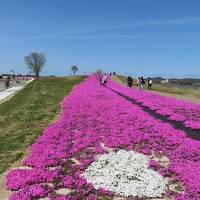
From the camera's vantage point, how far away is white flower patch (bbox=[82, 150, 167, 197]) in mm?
14539

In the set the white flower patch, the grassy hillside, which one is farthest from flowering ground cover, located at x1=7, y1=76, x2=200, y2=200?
the grassy hillside

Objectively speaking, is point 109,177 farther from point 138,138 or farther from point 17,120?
point 17,120

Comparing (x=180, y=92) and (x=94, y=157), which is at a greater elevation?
(x=94, y=157)

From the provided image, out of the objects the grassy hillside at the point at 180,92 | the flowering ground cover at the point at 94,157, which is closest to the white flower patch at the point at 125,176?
the flowering ground cover at the point at 94,157

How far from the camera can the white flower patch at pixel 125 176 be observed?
572 inches

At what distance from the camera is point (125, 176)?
15.8 meters

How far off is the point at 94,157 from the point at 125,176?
356 centimetres

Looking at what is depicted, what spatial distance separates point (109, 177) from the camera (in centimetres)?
1564

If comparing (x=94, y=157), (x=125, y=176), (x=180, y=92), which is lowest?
(x=180, y=92)

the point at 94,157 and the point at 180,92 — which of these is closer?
the point at 94,157

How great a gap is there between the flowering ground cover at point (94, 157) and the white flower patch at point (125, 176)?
0.08 meters

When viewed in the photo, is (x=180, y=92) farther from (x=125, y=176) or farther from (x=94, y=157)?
(x=125, y=176)

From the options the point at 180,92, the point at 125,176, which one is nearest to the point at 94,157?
the point at 125,176

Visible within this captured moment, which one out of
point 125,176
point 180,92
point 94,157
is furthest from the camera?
point 180,92
